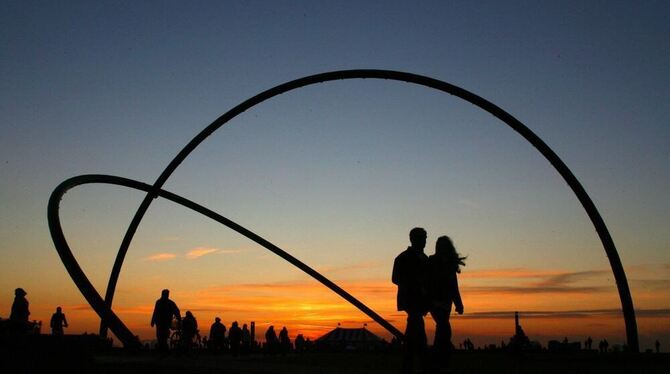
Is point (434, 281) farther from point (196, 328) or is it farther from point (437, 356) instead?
point (196, 328)

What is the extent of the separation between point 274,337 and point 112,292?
29.2 ft

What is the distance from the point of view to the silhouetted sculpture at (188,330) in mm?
28250

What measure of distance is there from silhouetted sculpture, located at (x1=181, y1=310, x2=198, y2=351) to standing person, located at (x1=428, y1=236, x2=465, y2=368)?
57.3 ft

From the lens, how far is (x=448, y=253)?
40.3 feet

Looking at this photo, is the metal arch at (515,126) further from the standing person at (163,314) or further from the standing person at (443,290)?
the standing person at (443,290)

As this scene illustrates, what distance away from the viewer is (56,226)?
25.2 meters

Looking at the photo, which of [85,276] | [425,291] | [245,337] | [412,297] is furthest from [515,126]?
[245,337]

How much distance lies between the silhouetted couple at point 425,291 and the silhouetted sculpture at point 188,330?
17.5 meters

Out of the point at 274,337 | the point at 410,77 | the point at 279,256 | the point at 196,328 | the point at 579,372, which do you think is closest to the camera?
the point at 579,372

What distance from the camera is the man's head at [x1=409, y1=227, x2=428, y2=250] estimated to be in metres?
12.1

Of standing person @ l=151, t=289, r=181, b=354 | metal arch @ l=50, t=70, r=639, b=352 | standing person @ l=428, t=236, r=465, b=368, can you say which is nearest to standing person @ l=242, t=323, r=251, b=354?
metal arch @ l=50, t=70, r=639, b=352

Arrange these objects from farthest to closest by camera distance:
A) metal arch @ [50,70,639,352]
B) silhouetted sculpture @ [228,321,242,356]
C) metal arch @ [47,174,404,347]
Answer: silhouetted sculpture @ [228,321,242,356]
metal arch @ [50,70,639,352]
metal arch @ [47,174,404,347]

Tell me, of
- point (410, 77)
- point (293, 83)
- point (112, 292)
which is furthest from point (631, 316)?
point (112, 292)

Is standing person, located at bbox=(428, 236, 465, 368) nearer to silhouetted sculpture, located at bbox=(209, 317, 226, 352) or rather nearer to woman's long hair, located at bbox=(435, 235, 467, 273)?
woman's long hair, located at bbox=(435, 235, 467, 273)
